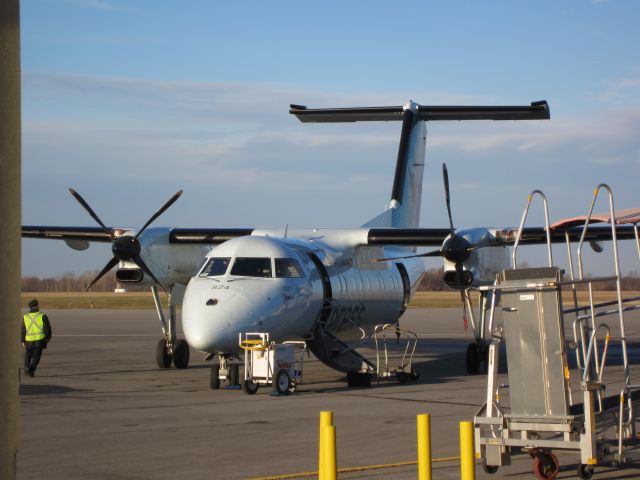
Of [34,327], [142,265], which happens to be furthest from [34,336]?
[142,265]

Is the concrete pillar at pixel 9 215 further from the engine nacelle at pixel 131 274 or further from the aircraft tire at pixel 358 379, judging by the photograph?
the engine nacelle at pixel 131 274

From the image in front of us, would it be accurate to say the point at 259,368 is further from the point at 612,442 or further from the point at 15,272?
the point at 15,272

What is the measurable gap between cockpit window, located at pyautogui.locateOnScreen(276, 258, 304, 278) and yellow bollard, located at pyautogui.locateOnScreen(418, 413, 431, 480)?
10722mm

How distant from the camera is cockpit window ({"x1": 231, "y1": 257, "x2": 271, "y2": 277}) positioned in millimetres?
16203

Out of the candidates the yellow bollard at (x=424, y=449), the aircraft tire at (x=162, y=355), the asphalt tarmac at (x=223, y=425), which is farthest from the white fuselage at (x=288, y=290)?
the yellow bollard at (x=424, y=449)

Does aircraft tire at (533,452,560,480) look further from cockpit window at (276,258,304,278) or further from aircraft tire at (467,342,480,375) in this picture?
aircraft tire at (467,342,480,375)

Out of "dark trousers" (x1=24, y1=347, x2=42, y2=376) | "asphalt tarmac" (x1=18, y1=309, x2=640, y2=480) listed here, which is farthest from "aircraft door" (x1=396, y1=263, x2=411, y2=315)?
"dark trousers" (x1=24, y1=347, x2=42, y2=376)

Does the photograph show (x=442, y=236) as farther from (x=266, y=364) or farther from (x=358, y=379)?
(x=266, y=364)

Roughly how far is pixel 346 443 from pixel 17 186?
314 inches

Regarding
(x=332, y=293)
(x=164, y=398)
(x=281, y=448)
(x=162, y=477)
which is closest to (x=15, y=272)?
(x=162, y=477)

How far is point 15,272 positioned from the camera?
2580 millimetres

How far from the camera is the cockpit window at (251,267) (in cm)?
1620

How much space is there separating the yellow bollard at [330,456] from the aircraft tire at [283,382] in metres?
9.70

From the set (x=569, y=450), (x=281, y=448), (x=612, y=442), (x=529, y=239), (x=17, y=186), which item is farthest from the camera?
(x=529, y=239)
